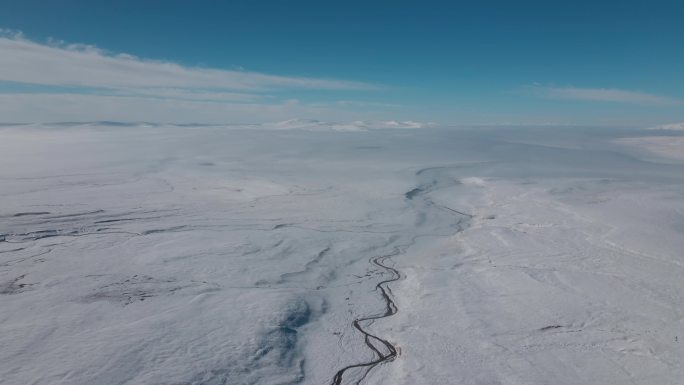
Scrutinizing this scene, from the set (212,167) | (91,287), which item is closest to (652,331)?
(91,287)

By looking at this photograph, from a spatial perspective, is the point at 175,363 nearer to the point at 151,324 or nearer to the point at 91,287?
the point at 151,324

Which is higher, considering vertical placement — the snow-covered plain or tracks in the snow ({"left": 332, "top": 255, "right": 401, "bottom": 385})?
the snow-covered plain

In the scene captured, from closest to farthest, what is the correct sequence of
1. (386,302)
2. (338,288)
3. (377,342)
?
(377,342) < (386,302) < (338,288)

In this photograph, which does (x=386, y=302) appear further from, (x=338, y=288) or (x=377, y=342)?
(x=377, y=342)

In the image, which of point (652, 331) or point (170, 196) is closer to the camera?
point (652, 331)

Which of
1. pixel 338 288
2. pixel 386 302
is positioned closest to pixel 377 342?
pixel 386 302

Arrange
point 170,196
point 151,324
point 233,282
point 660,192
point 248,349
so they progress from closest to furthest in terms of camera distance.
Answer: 1. point 248,349
2. point 151,324
3. point 233,282
4. point 170,196
5. point 660,192

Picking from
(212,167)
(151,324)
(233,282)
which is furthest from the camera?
(212,167)

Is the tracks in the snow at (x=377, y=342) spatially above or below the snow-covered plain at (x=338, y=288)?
below
